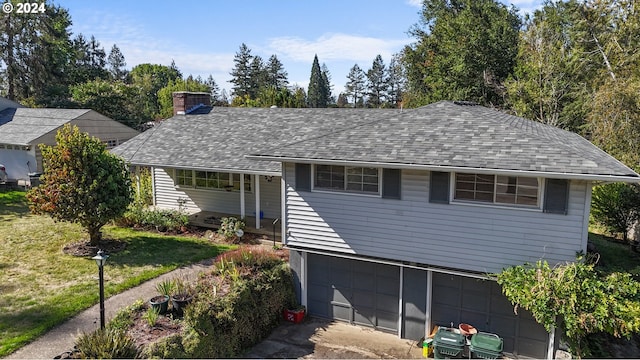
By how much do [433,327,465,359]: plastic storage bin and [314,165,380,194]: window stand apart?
3.66m

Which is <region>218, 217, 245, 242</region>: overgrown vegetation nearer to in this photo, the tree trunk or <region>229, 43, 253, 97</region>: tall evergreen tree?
the tree trunk

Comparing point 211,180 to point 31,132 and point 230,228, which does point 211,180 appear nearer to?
point 230,228


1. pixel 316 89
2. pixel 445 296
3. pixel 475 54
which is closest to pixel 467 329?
pixel 445 296

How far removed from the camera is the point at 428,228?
31.6 ft

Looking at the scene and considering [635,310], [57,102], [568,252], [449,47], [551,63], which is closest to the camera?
[635,310]

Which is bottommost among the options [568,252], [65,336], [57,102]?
[65,336]

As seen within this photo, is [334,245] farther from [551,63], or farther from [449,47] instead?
[449,47]

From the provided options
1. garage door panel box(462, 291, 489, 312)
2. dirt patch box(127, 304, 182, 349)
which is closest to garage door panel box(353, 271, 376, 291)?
garage door panel box(462, 291, 489, 312)

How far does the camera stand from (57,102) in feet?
125

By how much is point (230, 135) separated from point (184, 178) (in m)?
2.93

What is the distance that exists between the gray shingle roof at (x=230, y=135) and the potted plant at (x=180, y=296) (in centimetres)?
610

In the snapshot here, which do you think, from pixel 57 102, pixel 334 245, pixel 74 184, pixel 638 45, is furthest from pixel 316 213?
pixel 57 102

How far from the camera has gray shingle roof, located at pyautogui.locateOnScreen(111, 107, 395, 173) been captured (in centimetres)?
1622

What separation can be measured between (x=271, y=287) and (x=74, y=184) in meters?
7.42
